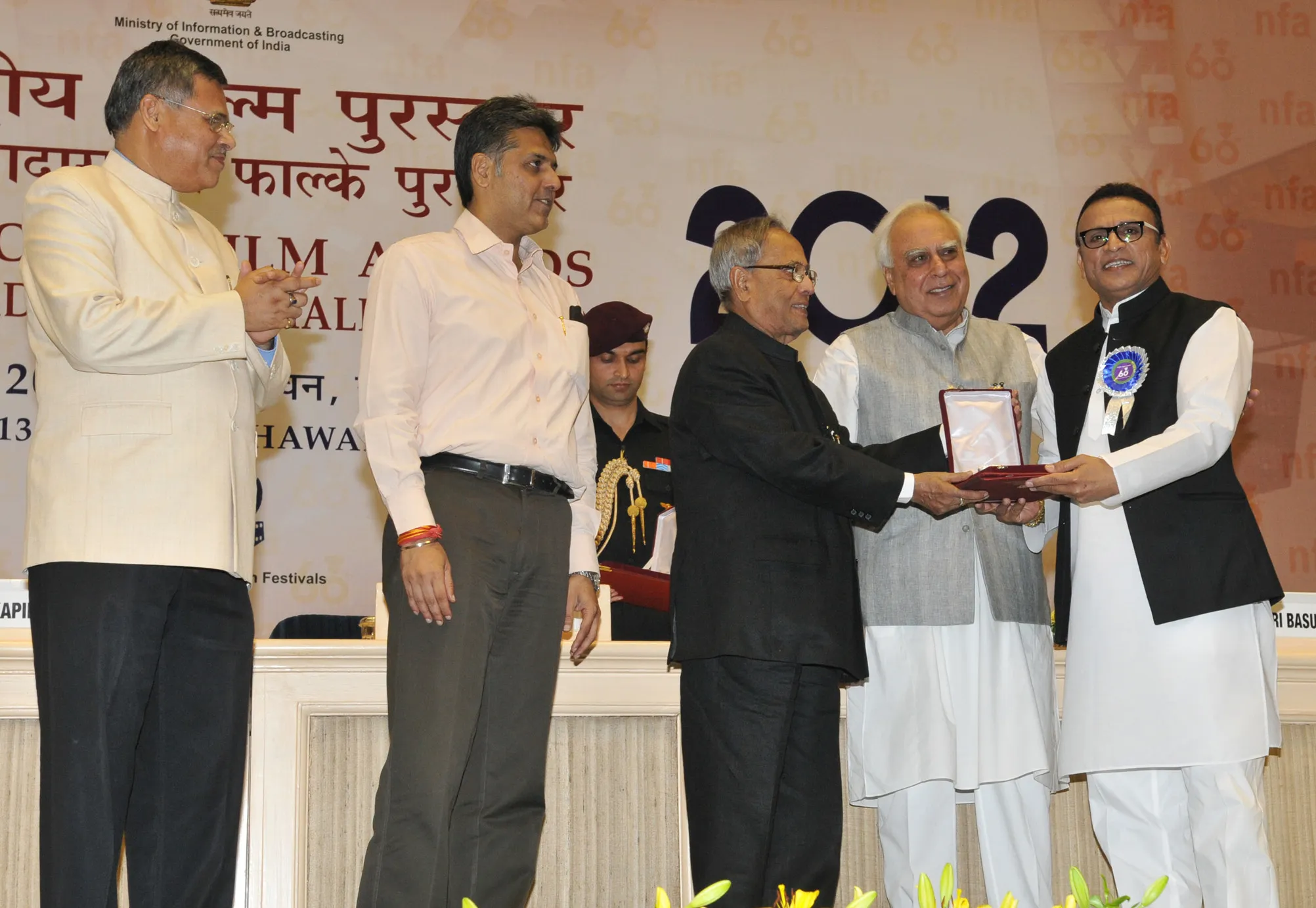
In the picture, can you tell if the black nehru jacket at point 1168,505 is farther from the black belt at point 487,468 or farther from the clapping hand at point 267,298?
the clapping hand at point 267,298

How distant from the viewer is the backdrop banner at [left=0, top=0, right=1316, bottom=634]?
5.67 m

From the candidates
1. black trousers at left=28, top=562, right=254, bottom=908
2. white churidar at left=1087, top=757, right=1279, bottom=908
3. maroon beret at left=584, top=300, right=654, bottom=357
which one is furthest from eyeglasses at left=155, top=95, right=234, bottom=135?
white churidar at left=1087, top=757, right=1279, bottom=908

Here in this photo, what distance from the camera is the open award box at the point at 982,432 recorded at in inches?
120

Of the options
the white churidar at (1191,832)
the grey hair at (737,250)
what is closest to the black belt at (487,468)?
the grey hair at (737,250)

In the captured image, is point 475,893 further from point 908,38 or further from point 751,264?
point 908,38

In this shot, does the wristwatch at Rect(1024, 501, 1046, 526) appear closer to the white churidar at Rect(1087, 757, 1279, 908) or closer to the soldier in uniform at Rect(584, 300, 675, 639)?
the white churidar at Rect(1087, 757, 1279, 908)

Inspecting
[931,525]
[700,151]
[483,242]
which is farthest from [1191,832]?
[700,151]

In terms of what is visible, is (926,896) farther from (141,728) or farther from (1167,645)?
(1167,645)

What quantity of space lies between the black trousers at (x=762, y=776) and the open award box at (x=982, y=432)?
1.81 feet

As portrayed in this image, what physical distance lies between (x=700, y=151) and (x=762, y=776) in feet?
13.0

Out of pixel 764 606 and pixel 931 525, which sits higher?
pixel 931 525

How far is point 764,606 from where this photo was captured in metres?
2.81

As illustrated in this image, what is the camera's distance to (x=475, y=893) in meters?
2.60

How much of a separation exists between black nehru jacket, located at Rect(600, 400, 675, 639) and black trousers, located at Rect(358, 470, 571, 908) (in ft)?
5.24
